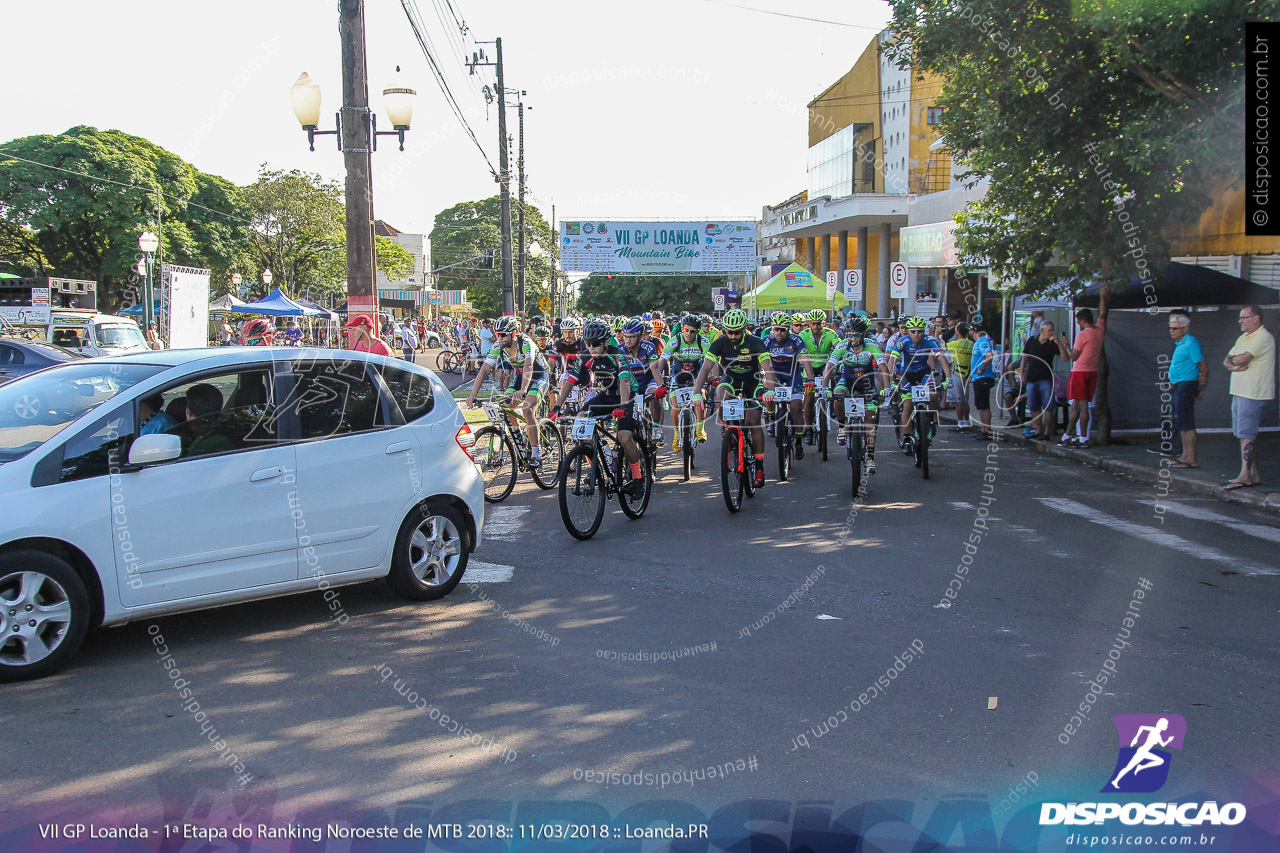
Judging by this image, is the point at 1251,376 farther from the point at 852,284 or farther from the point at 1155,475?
the point at 852,284

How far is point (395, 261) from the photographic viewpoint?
8219 cm

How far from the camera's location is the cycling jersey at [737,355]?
35.7ft

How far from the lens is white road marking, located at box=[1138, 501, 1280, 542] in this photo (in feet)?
31.1

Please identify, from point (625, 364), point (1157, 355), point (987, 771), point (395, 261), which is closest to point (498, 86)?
point (1157, 355)

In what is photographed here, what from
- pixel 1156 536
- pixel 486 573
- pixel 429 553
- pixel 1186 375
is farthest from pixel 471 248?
pixel 429 553

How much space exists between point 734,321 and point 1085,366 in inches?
298

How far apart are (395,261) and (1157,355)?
Answer: 72044mm

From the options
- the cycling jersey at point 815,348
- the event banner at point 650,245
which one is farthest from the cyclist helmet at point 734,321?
the event banner at point 650,245

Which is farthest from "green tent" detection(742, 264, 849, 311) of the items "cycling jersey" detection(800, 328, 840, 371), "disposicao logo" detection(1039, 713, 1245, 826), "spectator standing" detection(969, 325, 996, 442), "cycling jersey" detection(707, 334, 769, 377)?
"disposicao logo" detection(1039, 713, 1245, 826)

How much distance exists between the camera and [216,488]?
5750 mm

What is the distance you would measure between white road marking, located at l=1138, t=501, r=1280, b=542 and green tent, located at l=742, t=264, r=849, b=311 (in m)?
23.2

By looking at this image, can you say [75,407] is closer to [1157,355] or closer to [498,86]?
[1157,355]

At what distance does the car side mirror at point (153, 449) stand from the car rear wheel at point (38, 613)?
0.64 m

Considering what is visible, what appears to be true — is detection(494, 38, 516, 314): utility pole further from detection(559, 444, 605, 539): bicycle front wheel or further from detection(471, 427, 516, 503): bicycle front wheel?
detection(559, 444, 605, 539): bicycle front wheel
